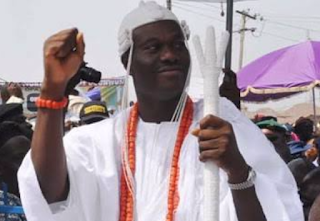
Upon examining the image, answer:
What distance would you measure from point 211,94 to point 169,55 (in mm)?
351

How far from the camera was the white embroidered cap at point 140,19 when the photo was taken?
184cm

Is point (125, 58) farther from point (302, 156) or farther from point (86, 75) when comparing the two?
point (302, 156)

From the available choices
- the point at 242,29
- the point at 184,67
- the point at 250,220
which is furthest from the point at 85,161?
the point at 242,29

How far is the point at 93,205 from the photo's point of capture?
176cm

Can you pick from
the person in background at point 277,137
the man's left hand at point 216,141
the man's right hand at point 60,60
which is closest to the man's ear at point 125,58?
the man's right hand at point 60,60

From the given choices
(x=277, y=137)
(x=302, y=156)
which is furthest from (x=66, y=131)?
(x=302, y=156)

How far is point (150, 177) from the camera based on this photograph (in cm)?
183

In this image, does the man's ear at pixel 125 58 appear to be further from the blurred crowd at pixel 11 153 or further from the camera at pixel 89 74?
the blurred crowd at pixel 11 153

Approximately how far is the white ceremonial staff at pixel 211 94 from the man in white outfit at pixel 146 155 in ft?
0.12

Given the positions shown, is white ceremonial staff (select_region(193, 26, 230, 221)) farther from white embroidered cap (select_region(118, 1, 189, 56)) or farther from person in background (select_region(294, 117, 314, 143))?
person in background (select_region(294, 117, 314, 143))

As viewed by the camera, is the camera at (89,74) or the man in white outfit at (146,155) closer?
the man in white outfit at (146,155)

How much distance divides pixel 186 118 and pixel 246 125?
18 cm

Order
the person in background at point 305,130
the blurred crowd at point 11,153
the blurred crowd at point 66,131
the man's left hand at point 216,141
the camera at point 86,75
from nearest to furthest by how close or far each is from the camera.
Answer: the man's left hand at point 216,141
the camera at point 86,75
the blurred crowd at point 11,153
the blurred crowd at point 66,131
the person in background at point 305,130

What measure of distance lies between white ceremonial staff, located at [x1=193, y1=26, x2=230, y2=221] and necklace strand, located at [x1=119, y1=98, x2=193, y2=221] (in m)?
0.31
